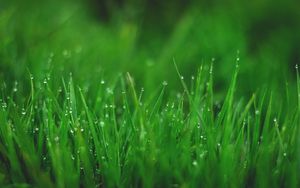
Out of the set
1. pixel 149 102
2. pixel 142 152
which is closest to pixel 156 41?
pixel 149 102

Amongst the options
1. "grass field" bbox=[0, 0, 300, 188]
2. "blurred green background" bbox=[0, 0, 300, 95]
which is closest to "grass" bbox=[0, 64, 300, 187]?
"grass field" bbox=[0, 0, 300, 188]

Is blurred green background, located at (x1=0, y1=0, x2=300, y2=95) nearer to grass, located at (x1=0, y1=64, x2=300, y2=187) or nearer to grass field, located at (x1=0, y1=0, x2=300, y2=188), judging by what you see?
grass field, located at (x1=0, y1=0, x2=300, y2=188)

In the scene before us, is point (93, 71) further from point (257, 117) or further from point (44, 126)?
point (257, 117)

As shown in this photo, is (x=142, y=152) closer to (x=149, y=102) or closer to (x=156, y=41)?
(x=149, y=102)

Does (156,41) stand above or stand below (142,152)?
above

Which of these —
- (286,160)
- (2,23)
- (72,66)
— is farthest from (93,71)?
(286,160)

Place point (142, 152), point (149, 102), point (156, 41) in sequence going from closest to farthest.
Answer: point (142, 152)
point (149, 102)
point (156, 41)

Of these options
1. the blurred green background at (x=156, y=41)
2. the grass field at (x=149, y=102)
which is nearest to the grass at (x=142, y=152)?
the grass field at (x=149, y=102)

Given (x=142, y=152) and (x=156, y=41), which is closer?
(x=142, y=152)
